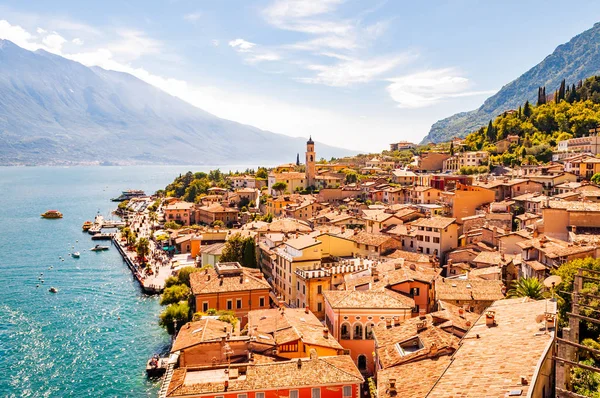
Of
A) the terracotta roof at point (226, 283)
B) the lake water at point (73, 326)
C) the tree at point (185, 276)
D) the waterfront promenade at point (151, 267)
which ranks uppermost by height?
the terracotta roof at point (226, 283)

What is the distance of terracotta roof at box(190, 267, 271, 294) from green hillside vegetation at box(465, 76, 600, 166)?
2244 inches

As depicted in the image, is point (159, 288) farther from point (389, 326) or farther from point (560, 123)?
point (560, 123)

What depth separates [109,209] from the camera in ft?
449

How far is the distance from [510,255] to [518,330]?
2365cm

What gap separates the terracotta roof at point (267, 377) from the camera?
58.7 feet

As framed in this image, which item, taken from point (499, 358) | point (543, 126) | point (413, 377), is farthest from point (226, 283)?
point (543, 126)

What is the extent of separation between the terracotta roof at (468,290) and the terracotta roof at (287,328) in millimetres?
7461

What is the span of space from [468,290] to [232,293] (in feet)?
49.9

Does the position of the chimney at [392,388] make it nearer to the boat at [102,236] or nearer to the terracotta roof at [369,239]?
the terracotta roof at [369,239]

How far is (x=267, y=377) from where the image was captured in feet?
60.6

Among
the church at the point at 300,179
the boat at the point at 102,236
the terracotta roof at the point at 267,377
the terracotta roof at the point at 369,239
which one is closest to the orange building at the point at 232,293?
the terracotta roof at the point at 369,239

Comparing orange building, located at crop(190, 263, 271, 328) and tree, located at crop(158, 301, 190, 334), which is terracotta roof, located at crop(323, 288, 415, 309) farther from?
tree, located at crop(158, 301, 190, 334)

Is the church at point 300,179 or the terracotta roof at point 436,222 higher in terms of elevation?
the church at point 300,179

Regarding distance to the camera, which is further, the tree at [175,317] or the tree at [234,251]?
the tree at [234,251]
